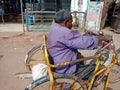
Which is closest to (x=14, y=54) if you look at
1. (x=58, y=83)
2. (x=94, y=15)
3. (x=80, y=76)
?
(x=58, y=83)

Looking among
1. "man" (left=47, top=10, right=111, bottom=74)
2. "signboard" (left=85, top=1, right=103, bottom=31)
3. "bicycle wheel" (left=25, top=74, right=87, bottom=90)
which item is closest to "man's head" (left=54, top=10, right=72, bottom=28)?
"man" (left=47, top=10, right=111, bottom=74)

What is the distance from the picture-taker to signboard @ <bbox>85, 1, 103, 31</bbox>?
7.59 metres

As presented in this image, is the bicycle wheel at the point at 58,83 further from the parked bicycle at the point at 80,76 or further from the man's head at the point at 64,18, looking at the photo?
the man's head at the point at 64,18

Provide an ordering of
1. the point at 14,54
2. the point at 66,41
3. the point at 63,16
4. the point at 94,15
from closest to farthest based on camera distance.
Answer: the point at 66,41, the point at 63,16, the point at 14,54, the point at 94,15

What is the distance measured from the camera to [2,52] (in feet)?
17.1

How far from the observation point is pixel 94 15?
7715 mm

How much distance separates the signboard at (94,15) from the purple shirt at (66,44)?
566 cm

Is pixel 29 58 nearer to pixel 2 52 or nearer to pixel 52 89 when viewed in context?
pixel 52 89

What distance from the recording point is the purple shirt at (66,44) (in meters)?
2.18

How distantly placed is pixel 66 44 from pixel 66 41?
0.04 metres

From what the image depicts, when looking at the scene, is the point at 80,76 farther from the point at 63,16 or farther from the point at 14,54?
the point at 14,54

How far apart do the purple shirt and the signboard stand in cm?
566

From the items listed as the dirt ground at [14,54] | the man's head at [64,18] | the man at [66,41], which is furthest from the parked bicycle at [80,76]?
the dirt ground at [14,54]

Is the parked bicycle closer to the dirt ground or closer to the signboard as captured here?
the dirt ground
